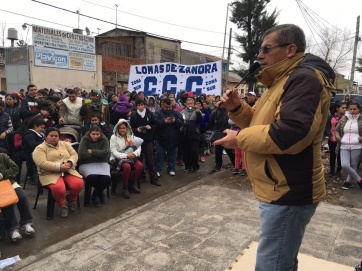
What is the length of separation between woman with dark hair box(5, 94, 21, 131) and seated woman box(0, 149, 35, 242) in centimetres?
274

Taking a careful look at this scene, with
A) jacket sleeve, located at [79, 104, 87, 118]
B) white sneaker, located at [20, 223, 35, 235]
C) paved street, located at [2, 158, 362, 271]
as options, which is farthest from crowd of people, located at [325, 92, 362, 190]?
white sneaker, located at [20, 223, 35, 235]

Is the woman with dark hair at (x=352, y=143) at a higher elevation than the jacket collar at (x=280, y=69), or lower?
lower

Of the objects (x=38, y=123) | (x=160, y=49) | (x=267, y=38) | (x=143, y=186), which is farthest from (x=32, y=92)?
(x=160, y=49)

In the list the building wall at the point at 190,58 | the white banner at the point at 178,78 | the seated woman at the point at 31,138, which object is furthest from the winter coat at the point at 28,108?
the building wall at the point at 190,58

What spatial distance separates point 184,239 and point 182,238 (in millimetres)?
37

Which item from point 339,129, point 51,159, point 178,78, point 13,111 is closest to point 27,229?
point 51,159

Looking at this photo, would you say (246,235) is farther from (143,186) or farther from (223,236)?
(143,186)

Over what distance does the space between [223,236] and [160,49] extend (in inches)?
1191

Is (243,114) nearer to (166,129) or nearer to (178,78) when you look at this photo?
(166,129)

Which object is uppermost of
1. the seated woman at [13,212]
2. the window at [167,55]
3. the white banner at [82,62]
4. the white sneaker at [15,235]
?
the window at [167,55]

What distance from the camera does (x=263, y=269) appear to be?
1.87 metres

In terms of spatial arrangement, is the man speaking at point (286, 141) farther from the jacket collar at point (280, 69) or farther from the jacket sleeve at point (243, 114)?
the jacket sleeve at point (243, 114)

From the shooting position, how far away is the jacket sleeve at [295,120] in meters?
1.53

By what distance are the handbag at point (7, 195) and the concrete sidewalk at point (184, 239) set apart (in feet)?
2.31
